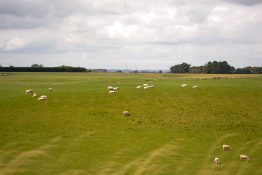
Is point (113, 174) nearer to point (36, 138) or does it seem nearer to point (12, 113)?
point (36, 138)

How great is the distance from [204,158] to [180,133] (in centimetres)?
749

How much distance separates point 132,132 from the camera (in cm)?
3984

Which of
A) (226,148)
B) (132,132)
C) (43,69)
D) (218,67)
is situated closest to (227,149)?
(226,148)

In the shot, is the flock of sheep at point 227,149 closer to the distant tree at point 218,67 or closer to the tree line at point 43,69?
the tree line at point 43,69

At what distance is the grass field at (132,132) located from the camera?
3062cm

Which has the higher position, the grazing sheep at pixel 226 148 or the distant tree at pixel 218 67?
the distant tree at pixel 218 67

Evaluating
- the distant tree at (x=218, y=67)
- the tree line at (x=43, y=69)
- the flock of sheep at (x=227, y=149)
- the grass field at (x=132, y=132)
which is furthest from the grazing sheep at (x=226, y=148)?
the distant tree at (x=218, y=67)

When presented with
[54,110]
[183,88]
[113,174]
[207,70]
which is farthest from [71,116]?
[207,70]

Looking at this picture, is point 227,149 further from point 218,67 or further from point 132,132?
point 218,67

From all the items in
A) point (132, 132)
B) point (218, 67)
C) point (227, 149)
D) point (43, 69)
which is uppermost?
point (218, 67)

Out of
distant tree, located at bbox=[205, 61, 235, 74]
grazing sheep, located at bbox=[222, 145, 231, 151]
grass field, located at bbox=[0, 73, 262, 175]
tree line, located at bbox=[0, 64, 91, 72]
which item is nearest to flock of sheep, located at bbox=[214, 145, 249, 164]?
grazing sheep, located at bbox=[222, 145, 231, 151]

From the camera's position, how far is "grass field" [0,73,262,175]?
100 ft

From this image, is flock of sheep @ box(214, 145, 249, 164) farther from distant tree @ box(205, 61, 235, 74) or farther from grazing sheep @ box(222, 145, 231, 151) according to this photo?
distant tree @ box(205, 61, 235, 74)

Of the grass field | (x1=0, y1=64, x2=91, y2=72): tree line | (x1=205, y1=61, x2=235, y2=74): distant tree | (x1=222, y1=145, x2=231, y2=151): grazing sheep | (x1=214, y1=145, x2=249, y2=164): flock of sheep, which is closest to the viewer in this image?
the grass field
